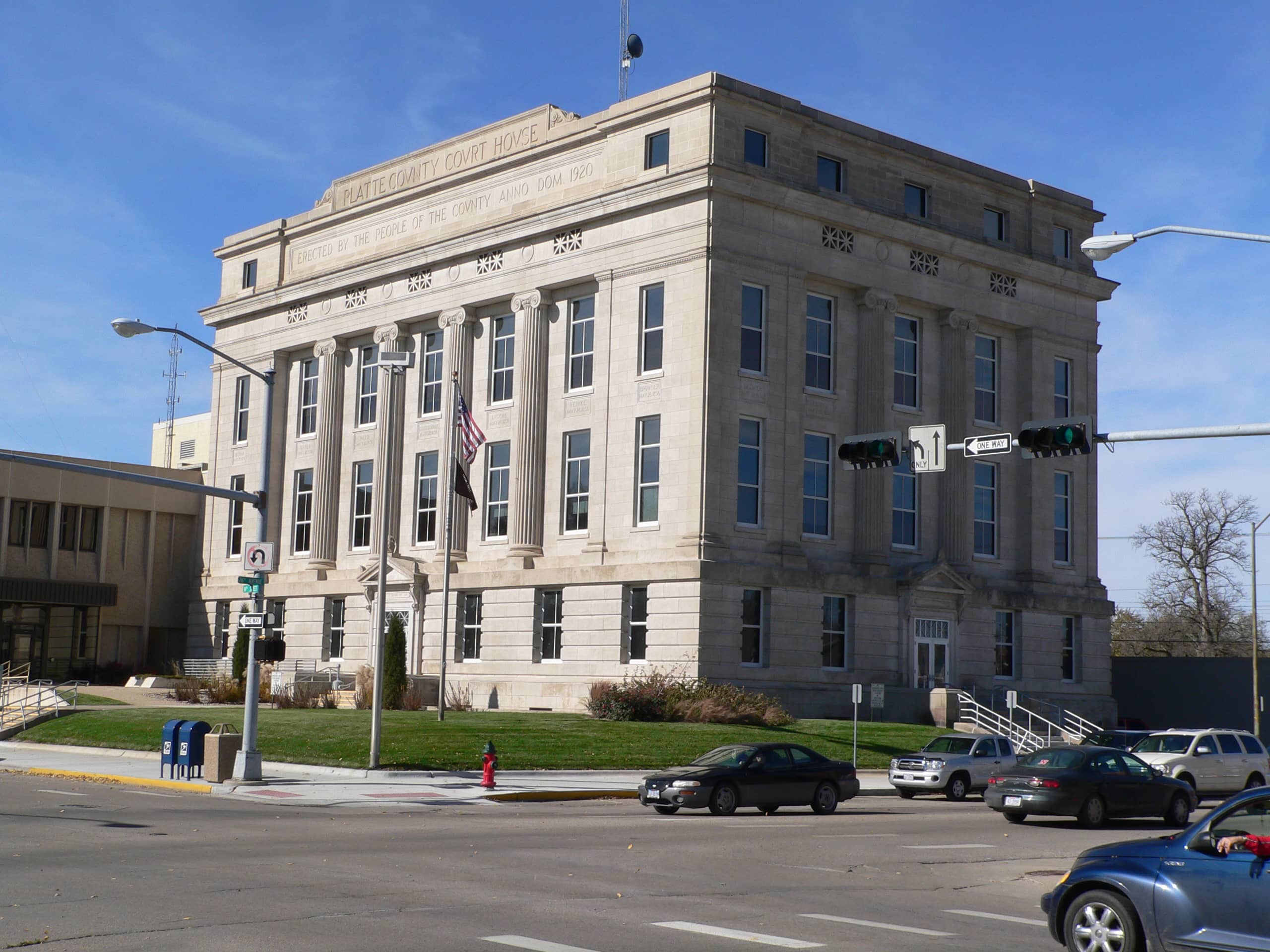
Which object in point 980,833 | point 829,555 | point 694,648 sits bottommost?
point 980,833

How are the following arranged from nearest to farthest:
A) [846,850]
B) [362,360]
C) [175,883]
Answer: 1. [175,883]
2. [846,850]
3. [362,360]

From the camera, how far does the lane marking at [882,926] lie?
1259 centimetres

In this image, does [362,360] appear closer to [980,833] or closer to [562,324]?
[562,324]

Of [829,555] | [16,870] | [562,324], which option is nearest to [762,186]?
[562,324]

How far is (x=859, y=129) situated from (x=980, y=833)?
33.9 metres

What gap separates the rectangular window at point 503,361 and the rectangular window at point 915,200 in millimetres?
15378

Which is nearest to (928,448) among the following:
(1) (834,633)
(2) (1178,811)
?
(2) (1178,811)

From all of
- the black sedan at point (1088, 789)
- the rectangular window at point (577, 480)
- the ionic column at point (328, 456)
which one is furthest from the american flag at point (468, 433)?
the ionic column at point (328, 456)

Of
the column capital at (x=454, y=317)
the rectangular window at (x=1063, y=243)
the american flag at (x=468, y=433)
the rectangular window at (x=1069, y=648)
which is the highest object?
the rectangular window at (x=1063, y=243)

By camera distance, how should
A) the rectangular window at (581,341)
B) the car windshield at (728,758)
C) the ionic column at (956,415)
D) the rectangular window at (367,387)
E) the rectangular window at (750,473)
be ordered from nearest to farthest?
the car windshield at (728,758)
the rectangular window at (750,473)
the rectangular window at (581,341)
the ionic column at (956,415)
the rectangular window at (367,387)

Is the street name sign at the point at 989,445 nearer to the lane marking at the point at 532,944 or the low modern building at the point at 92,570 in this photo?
the lane marking at the point at 532,944

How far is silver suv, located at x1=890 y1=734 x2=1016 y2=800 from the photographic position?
32.2m

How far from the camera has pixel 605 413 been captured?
50312 mm

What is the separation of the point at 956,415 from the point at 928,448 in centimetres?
2739
